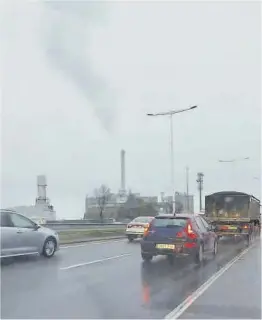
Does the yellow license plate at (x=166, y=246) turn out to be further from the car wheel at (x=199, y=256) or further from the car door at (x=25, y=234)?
the car door at (x=25, y=234)

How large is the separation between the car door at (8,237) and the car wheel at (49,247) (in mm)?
1481

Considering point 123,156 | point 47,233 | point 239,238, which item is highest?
point 123,156

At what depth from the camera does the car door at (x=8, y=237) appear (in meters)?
13.4

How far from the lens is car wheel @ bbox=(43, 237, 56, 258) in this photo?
49.9 feet

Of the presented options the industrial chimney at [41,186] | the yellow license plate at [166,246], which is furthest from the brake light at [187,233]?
the industrial chimney at [41,186]

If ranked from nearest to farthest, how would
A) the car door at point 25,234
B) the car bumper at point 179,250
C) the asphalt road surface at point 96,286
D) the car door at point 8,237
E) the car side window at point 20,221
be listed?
the asphalt road surface at point 96,286, the car door at point 8,237, the car door at point 25,234, the car side window at point 20,221, the car bumper at point 179,250

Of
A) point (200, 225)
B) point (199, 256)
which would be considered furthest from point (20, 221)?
point (200, 225)

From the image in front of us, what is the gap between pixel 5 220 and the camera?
13.9m

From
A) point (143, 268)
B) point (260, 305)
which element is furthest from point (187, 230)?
point (260, 305)

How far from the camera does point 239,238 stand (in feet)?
102

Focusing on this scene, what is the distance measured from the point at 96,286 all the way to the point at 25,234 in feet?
15.5

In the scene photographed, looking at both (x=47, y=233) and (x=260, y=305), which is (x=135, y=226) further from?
(x=260, y=305)

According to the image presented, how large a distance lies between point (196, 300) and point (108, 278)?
316 centimetres

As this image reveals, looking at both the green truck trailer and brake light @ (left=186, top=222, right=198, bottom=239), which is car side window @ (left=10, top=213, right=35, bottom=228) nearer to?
brake light @ (left=186, top=222, right=198, bottom=239)
